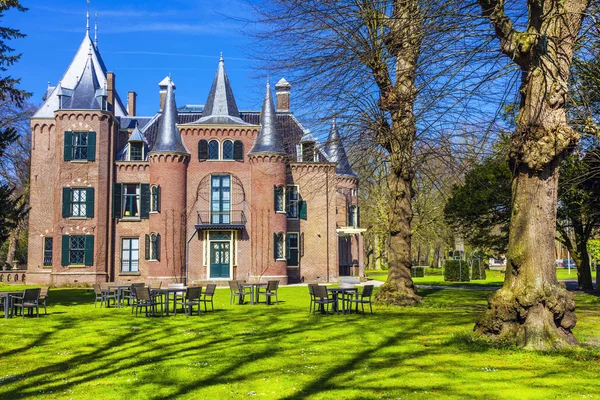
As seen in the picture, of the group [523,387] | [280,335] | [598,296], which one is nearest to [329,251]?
[598,296]

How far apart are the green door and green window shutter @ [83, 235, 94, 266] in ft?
21.4

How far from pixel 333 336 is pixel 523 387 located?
15.4 ft

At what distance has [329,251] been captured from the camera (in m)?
34.7

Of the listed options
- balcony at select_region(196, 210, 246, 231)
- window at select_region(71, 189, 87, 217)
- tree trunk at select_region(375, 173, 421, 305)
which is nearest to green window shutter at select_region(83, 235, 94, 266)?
window at select_region(71, 189, 87, 217)

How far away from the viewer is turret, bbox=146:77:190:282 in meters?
32.1

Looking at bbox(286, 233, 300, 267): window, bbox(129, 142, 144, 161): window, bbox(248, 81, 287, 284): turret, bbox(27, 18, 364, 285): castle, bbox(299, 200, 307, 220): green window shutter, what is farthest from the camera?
bbox(299, 200, 307, 220): green window shutter

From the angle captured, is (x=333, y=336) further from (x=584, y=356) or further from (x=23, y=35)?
A: (x=23, y=35)

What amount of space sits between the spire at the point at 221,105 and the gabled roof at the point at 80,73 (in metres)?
6.63

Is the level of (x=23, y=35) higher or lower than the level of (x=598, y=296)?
higher

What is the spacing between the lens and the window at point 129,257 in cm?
3322

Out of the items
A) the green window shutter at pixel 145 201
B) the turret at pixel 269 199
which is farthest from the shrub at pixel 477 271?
the green window shutter at pixel 145 201

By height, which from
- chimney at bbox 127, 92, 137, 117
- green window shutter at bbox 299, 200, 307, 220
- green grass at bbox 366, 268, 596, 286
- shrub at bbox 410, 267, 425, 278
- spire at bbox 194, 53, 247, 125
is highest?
chimney at bbox 127, 92, 137, 117

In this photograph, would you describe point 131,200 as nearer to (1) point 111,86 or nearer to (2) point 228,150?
(2) point 228,150

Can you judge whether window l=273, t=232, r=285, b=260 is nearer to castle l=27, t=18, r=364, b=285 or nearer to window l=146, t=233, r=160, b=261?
castle l=27, t=18, r=364, b=285
